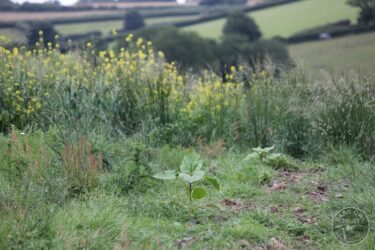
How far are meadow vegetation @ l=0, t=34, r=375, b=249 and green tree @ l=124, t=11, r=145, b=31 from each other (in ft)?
77.1

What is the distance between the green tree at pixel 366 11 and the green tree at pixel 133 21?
61.6ft

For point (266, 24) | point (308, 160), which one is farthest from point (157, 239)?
point (266, 24)

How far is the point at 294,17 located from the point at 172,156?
25814 mm

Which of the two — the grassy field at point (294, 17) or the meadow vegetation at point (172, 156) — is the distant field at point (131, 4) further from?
the meadow vegetation at point (172, 156)

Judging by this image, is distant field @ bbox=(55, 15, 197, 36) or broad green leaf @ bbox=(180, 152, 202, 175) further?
distant field @ bbox=(55, 15, 197, 36)

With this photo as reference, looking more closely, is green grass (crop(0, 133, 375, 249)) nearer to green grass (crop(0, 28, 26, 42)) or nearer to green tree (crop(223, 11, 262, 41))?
green grass (crop(0, 28, 26, 42))

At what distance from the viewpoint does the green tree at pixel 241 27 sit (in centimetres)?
3430

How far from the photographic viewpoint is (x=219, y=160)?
6250mm

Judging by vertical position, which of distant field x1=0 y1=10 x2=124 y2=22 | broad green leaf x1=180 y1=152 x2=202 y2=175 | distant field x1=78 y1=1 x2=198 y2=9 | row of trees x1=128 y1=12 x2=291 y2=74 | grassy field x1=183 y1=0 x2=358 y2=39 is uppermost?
distant field x1=78 y1=1 x2=198 y2=9

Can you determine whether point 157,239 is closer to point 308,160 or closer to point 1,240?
point 1,240

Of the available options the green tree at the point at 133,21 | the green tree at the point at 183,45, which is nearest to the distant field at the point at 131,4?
the green tree at the point at 133,21

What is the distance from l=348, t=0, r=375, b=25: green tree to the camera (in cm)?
1590

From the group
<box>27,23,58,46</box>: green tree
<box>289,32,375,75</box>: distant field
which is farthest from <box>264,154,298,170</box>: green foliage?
<box>289,32,375,75</box>: distant field

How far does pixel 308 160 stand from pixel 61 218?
432 centimetres
